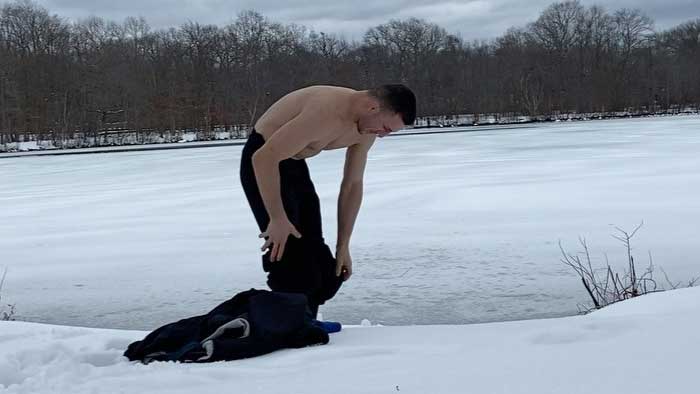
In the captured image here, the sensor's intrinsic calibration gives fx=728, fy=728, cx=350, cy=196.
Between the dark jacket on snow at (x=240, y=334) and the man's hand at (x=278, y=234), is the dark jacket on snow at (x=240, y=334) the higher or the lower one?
the lower one

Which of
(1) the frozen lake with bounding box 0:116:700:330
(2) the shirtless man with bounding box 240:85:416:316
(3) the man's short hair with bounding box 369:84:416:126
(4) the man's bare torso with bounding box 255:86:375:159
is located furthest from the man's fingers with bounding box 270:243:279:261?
(1) the frozen lake with bounding box 0:116:700:330

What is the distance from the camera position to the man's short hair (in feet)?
9.44

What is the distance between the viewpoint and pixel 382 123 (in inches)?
115

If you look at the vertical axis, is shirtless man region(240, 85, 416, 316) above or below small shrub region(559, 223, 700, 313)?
above

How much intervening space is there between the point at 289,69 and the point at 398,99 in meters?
52.1

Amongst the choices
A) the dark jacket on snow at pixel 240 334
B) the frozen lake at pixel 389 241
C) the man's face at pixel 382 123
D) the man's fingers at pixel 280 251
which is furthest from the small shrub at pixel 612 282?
the dark jacket on snow at pixel 240 334

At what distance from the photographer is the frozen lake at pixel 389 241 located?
493cm

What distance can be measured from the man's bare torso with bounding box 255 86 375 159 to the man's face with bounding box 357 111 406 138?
62 mm

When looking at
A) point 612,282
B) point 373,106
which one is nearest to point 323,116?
point 373,106

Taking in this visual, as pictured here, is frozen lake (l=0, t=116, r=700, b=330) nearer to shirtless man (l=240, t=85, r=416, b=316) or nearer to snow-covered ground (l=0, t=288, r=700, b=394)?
shirtless man (l=240, t=85, r=416, b=316)

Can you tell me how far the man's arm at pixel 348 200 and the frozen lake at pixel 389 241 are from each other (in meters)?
1.14

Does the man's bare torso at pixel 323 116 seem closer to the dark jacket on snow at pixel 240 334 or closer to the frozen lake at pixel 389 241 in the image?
the dark jacket on snow at pixel 240 334

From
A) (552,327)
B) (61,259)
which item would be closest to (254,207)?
(552,327)

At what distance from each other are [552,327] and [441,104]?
181 feet
